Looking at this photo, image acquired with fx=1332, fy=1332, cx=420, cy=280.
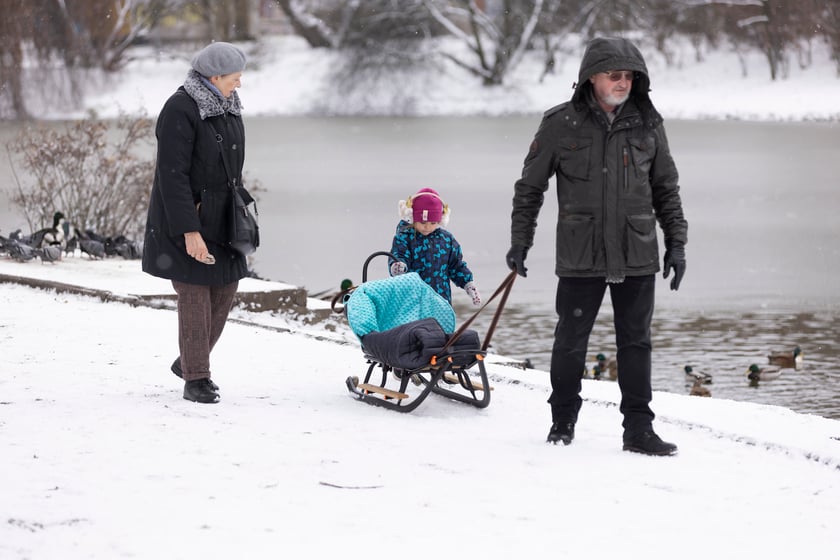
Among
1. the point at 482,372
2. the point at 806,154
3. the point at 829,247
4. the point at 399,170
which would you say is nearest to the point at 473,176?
the point at 399,170

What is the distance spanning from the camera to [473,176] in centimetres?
2492

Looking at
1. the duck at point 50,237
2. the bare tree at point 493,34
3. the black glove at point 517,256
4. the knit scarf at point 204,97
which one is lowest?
the duck at point 50,237

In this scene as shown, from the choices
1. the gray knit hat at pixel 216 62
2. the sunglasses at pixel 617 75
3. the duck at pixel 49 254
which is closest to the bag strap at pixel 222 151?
the gray knit hat at pixel 216 62

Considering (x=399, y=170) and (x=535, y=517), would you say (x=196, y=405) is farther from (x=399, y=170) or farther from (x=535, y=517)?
(x=399, y=170)

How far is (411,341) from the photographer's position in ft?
19.2

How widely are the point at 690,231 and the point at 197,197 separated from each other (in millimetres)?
13323

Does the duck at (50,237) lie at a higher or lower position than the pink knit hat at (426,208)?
lower

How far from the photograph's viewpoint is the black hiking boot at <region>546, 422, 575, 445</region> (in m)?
5.41

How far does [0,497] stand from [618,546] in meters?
2.02

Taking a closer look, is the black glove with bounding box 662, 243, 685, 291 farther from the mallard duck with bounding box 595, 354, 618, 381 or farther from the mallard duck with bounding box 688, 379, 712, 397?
the mallard duck with bounding box 595, 354, 618, 381

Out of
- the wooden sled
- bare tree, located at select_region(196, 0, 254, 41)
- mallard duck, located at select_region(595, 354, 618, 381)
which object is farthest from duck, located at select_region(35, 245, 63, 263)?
bare tree, located at select_region(196, 0, 254, 41)

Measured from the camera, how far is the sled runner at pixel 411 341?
230 inches

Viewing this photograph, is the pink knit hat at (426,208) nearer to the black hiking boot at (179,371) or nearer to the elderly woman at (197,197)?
the elderly woman at (197,197)

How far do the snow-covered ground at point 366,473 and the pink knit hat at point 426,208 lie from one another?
0.87 meters
